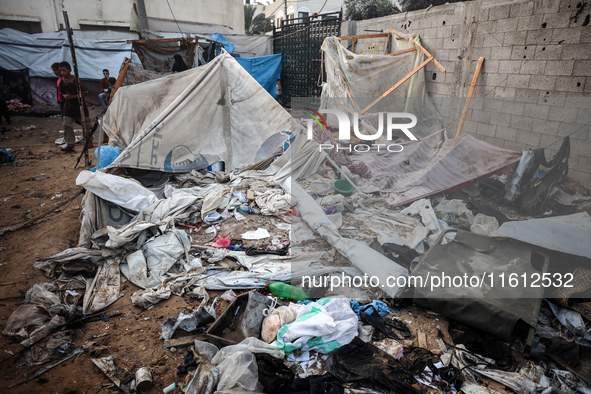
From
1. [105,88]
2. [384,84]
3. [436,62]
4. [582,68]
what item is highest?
[436,62]

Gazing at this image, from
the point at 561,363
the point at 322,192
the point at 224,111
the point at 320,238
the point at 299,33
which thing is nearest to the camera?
the point at 561,363

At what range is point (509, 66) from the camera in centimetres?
536

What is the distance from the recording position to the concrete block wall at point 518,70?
14.9ft

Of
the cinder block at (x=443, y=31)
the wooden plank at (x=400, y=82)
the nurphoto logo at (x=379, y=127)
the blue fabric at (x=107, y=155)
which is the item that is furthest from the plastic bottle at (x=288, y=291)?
the cinder block at (x=443, y=31)

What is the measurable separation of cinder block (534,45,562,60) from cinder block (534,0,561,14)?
18.2 inches

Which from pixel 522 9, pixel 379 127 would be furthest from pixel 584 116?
pixel 379 127

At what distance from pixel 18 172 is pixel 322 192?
17.5 feet

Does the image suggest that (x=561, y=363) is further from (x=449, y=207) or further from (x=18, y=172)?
(x=18, y=172)

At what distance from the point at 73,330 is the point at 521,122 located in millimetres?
6333

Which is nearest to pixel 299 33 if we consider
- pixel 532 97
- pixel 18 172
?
pixel 532 97

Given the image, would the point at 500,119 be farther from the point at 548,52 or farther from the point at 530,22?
the point at 530,22

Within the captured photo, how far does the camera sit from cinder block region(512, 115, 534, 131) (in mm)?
5176

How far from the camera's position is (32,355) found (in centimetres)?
224

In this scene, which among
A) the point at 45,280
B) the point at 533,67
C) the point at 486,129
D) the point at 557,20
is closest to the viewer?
the point at 45,280
